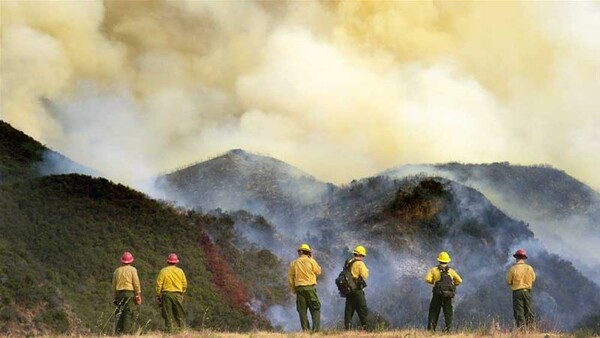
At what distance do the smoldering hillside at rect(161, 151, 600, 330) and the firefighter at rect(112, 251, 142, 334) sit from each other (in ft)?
82.5

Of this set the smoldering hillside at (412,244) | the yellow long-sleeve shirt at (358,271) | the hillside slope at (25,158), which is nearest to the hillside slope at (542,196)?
the smoldering hillside at (412,244)

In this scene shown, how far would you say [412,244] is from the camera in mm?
64250

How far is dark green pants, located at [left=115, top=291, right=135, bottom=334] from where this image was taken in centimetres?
1955

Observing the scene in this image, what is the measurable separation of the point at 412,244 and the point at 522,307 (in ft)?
146

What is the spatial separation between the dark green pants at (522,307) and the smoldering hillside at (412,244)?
25382 millimetres

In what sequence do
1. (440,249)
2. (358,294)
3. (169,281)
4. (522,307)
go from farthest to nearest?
(440,249) → (358,294) → (522,307) → (169,281)

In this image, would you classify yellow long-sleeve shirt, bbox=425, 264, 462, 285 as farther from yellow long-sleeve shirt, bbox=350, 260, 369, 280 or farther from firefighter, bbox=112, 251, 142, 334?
firefighter, bbox=112, 251, 142, 334

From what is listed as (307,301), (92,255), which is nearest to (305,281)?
(307,301)

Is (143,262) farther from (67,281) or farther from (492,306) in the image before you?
(492,306)

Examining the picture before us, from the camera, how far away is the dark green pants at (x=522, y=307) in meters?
19.8

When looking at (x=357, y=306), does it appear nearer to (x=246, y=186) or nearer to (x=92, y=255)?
(x=92, y=255)

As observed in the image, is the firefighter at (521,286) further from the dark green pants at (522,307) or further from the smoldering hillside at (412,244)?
Answer: the smoldering hillside at (412,244)

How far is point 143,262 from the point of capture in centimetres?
4147

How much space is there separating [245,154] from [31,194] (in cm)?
6010
